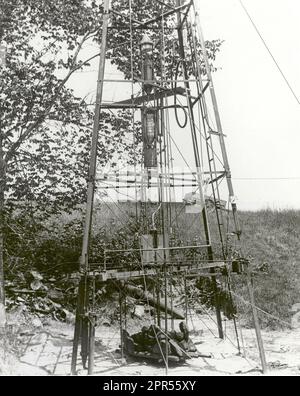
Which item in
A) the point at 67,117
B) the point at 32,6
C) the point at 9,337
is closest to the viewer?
the point at 9,337

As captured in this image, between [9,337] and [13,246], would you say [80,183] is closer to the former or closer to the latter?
[13,246]

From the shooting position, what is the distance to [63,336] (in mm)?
11406

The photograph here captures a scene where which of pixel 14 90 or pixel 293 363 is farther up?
pixel 14 90

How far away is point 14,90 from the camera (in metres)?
11.1

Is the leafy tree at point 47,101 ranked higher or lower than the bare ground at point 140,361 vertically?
higher

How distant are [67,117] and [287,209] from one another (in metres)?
15.5

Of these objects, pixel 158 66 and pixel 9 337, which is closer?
pixel 9 337

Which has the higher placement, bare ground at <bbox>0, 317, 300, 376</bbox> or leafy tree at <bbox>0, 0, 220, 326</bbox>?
leafy tree at <bbox>0, 0, 220, 326</bbox>

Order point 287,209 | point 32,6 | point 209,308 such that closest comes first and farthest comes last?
point 32,6 → point 209,308 → point 287,209

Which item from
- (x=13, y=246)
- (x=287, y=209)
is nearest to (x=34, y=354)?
(x=13, y=246)

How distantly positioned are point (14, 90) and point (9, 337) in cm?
615
